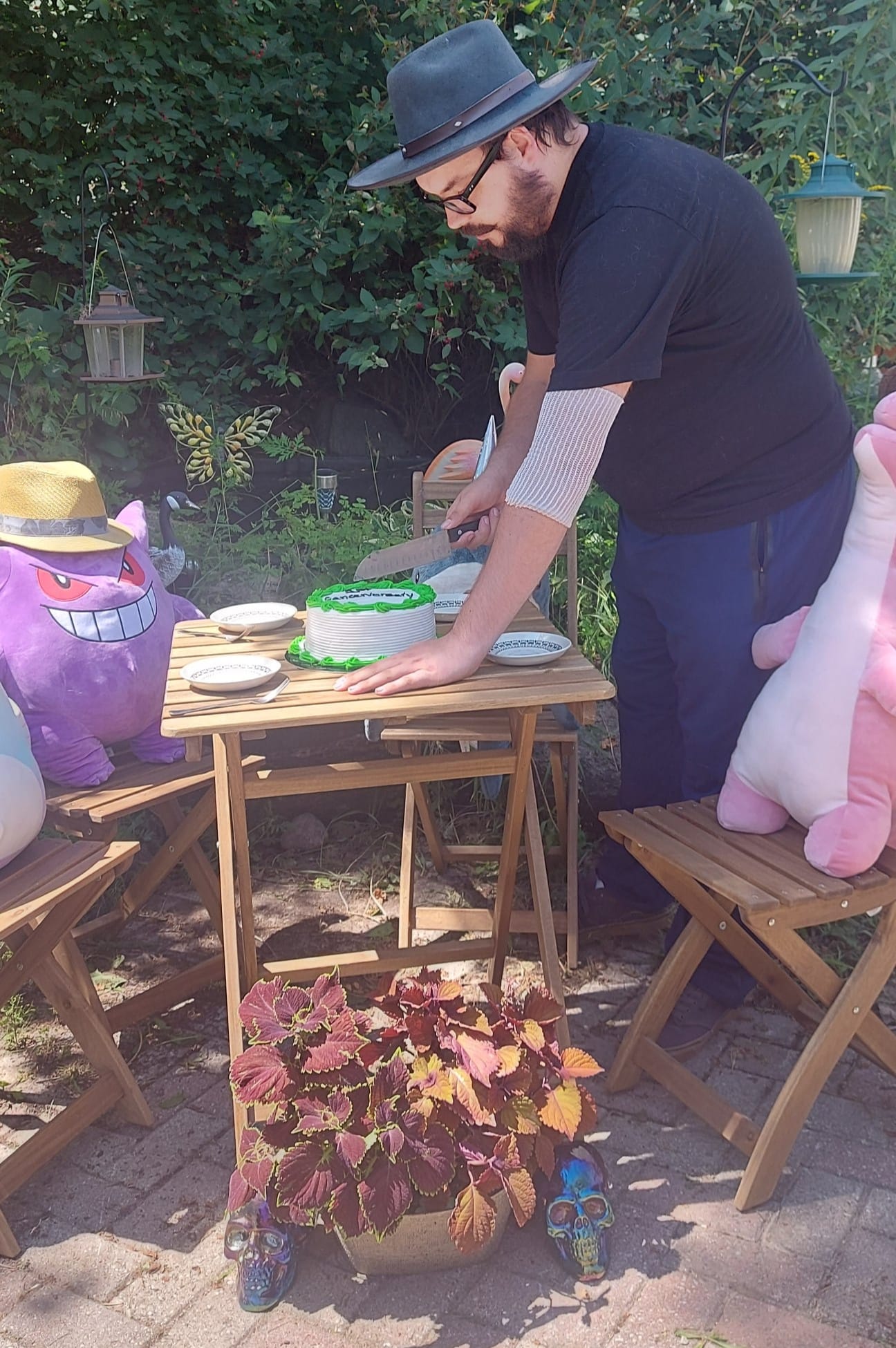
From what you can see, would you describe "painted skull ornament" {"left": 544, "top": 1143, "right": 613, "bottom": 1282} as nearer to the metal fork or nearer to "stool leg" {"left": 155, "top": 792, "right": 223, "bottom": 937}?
the metal fork

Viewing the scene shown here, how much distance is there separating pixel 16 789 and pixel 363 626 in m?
0.82

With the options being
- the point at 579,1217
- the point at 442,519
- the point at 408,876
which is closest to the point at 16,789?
the point at 408,876

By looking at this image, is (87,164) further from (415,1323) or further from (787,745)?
(415,1323)

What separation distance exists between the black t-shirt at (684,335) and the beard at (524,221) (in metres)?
0.03

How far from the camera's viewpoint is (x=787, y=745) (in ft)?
7.61

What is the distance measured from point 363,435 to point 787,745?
426cm

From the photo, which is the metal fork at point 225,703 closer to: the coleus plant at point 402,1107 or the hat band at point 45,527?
the coleus plant at point 402,1107

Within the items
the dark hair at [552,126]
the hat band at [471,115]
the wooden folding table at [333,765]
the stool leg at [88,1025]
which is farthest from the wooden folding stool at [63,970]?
the dark hair at [552,126]

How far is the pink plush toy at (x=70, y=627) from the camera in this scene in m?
2.86

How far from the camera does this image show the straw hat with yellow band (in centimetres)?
290

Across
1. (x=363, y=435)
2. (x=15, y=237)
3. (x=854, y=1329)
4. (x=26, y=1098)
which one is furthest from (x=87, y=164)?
(x=854, y=1329)

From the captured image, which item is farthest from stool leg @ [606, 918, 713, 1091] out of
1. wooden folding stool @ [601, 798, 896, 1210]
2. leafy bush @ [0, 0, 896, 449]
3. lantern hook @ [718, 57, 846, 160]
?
leafy bush @ [0, 0, 896, 449]

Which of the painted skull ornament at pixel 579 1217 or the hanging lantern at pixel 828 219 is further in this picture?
the hanging lantern at pixel 828 219

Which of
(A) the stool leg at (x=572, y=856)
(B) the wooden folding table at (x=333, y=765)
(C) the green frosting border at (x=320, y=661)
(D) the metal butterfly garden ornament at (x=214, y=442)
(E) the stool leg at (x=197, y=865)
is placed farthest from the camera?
(D) the metal butterfly garden ornament at (x=214, y=442)
